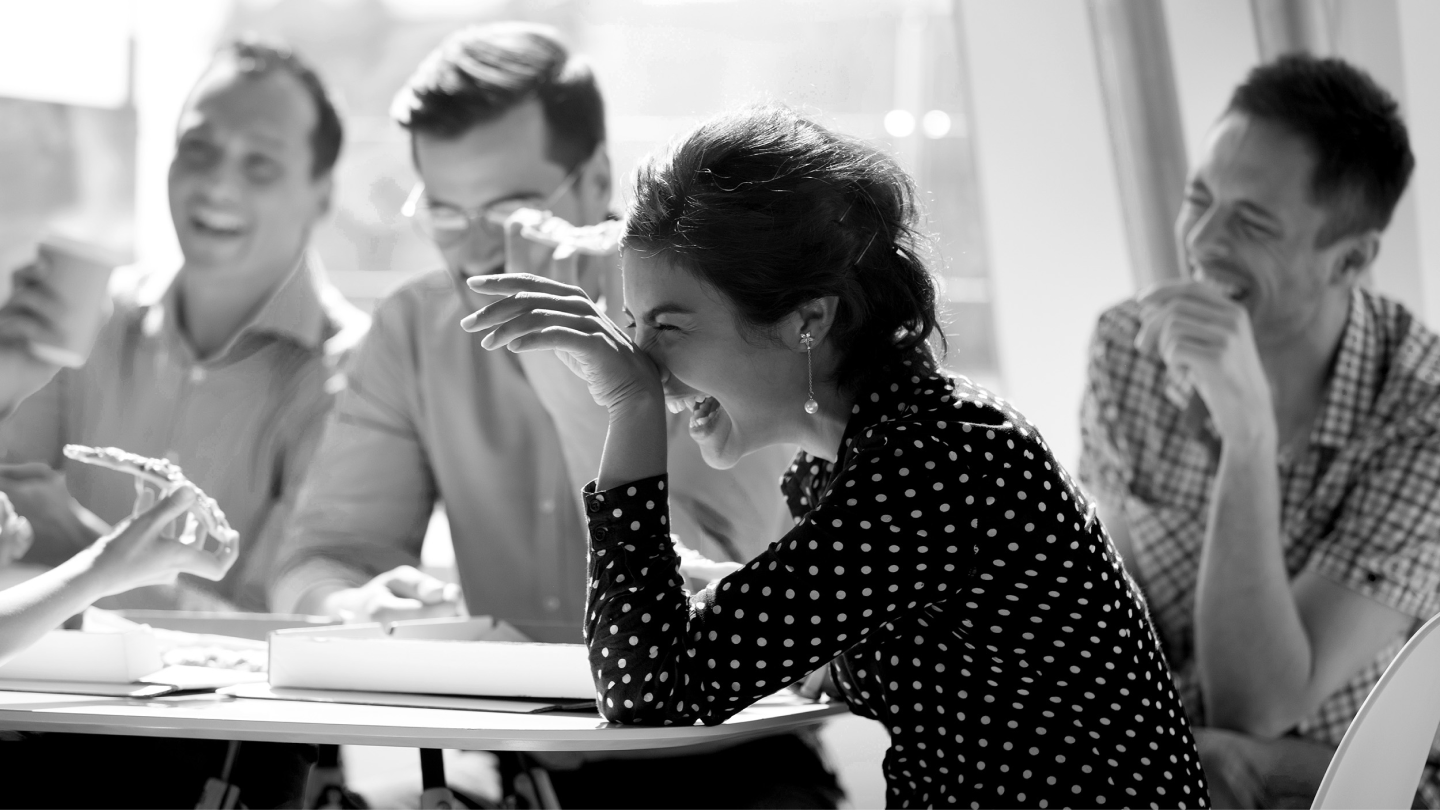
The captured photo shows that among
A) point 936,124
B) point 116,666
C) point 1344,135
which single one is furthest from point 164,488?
point 936,124

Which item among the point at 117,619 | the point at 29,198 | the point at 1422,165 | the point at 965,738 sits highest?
the point at 29,198

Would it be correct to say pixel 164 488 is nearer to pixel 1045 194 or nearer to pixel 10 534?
pixel 10 534

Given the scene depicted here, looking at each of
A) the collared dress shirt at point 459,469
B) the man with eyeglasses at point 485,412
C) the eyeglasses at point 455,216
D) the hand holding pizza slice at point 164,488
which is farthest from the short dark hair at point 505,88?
the hand holding pizza slice at point 164,488

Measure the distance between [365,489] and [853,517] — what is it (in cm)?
144

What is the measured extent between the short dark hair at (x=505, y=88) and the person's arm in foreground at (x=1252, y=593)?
111 cm

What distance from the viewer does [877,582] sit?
3.90 feet

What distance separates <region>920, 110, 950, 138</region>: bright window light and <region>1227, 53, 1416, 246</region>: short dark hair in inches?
72.3

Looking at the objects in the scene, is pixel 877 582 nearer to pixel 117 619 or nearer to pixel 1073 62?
pixel 117 619

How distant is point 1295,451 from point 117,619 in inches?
70.8

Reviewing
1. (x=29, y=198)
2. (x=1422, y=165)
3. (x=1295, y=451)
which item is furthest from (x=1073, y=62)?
(x=29, y=198)

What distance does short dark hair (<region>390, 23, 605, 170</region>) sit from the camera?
7.46 feet

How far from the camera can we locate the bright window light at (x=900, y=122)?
4035 millimetres

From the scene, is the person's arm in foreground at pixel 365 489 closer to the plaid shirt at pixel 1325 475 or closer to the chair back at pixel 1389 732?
the plaid shirt at pixel 1325 475

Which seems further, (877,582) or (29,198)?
(29,198)
